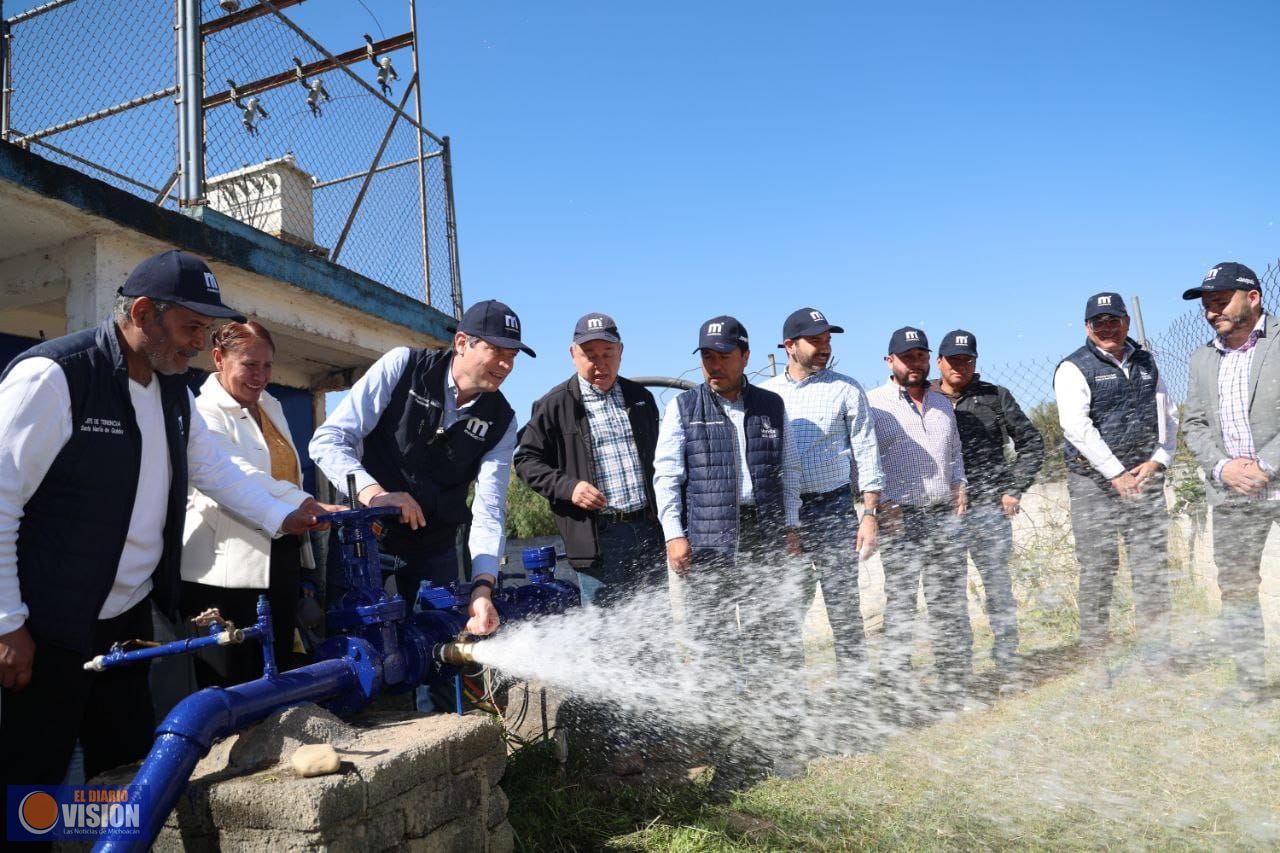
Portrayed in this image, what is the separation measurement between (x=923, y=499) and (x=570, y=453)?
Answer: 7.22 ft

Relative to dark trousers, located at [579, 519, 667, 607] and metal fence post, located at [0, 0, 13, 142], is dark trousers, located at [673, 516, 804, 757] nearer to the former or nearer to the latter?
dark trousers, located at [579, 519, 667, 607]

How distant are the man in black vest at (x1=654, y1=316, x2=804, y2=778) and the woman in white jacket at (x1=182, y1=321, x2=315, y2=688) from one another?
69.2 inches

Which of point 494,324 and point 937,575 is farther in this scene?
point 937,575

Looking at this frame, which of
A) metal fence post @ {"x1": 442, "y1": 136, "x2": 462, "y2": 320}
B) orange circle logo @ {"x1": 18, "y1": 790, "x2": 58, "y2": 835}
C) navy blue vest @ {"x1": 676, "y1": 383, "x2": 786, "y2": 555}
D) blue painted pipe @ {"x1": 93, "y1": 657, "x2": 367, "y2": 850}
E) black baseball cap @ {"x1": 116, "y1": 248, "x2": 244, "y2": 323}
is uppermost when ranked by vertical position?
metal fence post @ {"x1": 442, "y1": 136, "x2": 462, "y2": 320}

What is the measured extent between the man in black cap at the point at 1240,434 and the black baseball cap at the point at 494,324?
393cm

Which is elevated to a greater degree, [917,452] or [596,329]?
[596,329]

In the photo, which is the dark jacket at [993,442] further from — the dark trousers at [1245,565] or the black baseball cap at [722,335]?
the black baseball cap at [722,335]

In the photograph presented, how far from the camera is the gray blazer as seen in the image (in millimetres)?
4770

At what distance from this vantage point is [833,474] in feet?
15.7

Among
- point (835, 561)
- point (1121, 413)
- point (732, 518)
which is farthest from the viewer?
point (1121, 413)

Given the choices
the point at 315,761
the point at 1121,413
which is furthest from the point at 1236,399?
the point at 315,761

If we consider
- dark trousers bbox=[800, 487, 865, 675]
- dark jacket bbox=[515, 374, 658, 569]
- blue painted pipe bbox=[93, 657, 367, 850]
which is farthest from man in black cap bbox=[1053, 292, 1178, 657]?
blue painted pipe bbox=[93, 657, 367, 850]

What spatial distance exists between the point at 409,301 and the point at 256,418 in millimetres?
3453

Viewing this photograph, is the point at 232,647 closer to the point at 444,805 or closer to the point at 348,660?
the point at 348,660
